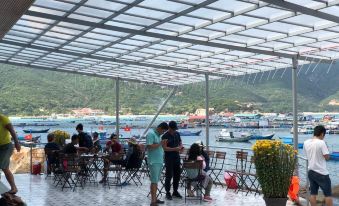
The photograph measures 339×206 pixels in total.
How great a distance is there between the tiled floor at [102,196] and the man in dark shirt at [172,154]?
1.22ft

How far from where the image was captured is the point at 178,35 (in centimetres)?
1036

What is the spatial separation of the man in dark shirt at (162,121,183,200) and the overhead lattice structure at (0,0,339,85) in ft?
7.00

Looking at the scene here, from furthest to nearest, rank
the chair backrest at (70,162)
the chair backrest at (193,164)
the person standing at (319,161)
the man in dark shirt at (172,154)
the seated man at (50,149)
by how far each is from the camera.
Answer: the seated man at (50,149) → the chair backrest at (70,162) → the chair backrest at (193,164) → the man in dark shirt at (172,154) → the person standing at (319,161)

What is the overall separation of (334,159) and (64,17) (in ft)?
128

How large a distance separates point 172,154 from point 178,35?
2.99 meters

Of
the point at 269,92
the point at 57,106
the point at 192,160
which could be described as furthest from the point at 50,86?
the point at 192,160

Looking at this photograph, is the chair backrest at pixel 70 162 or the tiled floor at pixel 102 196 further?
the chair backrest at pixel 70 162

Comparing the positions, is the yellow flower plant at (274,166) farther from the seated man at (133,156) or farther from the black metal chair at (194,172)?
the seated man at (133,156)

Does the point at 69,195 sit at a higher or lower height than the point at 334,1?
lower

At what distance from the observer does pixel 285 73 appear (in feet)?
43.9

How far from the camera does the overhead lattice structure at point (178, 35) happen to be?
27.2ft

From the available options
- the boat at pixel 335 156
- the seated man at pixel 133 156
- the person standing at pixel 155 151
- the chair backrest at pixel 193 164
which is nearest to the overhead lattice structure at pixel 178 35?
the person standing at pixel 155 151

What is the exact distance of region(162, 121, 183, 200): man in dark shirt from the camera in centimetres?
823

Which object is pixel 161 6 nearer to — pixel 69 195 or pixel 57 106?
pixel 69 195
